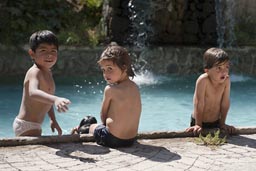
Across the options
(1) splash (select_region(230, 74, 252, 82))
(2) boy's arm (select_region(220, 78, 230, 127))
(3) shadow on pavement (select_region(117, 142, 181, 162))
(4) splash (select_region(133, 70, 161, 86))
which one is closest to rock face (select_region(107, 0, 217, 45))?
(4) splash (select_region(133, 70, 161, 86))

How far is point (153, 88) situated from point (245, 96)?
161 centimetres

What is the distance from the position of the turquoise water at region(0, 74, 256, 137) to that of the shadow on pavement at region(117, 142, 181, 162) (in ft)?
7.55

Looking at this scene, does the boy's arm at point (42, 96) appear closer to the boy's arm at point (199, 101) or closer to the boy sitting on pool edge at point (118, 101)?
the boy sitting on pool edge at point (118, 101)

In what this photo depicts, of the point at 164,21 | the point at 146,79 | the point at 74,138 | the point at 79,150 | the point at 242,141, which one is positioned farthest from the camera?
the point at 164,21

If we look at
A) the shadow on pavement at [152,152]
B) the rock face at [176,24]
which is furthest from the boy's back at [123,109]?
the rock face at [176,24]

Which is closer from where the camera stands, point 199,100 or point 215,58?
point 215,58

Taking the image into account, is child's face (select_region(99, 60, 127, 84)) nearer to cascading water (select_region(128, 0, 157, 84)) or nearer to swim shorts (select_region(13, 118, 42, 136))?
swim shorts (select_region(13, 118, 42, 136))

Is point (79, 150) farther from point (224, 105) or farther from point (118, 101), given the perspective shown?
point (224, 105)

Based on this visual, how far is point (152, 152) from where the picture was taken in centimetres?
445

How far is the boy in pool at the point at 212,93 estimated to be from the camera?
5.04 metres

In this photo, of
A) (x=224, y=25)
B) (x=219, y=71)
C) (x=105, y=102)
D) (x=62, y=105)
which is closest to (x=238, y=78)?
(x=224, y=25)

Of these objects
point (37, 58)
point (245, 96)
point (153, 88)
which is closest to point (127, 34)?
point (153, 88)

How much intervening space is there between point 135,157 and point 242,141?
1.15 meters

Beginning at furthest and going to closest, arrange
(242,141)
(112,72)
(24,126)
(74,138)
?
(242,141), (24,126), (74,138), (112,72)
